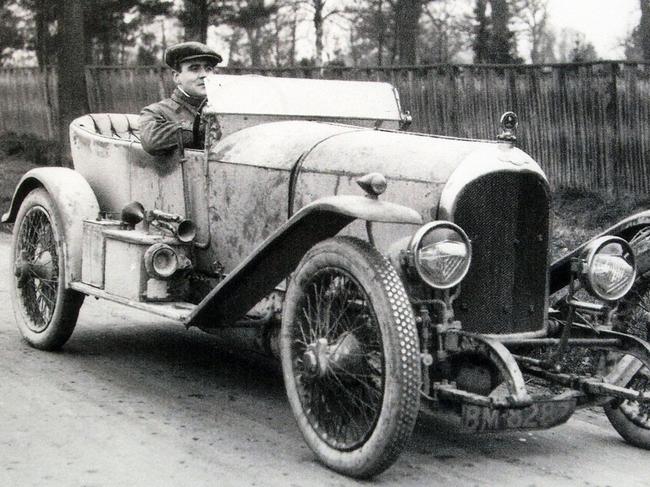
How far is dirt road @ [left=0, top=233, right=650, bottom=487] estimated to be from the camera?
148 inches

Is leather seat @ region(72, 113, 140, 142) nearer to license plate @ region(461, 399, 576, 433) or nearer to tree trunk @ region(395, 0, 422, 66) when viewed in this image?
license plate @ region(461, 399, 576, 433)

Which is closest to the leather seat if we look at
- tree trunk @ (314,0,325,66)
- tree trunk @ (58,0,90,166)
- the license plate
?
the license plate

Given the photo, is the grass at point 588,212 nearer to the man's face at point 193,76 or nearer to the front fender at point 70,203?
the man's face at point 193,76

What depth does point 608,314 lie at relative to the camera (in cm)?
A: 429

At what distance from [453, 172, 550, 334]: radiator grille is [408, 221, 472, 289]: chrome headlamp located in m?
0.29

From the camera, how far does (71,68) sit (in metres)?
15.4

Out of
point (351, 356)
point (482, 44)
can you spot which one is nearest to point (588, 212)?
point (351, 356)

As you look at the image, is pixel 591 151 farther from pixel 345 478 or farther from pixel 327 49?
pixel 327 49

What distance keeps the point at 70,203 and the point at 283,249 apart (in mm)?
1991

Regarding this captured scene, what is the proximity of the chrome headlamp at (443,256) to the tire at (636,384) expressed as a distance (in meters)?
1.09

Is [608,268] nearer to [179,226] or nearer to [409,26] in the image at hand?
[179,226]

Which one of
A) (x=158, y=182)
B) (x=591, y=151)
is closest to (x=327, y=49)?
(x=591, y=151)

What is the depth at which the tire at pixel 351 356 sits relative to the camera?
11.4 ft

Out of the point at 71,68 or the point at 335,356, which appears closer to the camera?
the point at 335,356
